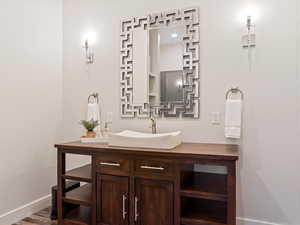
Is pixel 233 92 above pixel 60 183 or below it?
above

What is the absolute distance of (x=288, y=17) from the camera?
206cm

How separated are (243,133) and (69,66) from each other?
7.68 feet

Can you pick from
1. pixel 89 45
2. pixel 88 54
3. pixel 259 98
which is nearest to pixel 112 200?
pixel 259 98

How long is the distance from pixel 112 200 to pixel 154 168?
53 centimetres

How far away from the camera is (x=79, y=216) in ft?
7.47

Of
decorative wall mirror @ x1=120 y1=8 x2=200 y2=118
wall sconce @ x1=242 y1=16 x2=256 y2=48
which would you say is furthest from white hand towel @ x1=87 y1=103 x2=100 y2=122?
wall sconce @ x1=242 y1=16 x2=256 y2=48

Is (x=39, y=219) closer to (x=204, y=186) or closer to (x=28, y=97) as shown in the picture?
Result: (x=28, y=97)

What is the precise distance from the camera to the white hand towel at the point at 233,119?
2.12 meters

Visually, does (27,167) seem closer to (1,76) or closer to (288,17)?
(1,76)

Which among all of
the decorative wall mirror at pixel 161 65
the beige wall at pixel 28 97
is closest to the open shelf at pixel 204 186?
the decorative wall mirror at pixel 161 65

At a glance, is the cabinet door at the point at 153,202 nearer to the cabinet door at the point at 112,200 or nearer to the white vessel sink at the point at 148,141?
the cabinet door at the point at 112,200

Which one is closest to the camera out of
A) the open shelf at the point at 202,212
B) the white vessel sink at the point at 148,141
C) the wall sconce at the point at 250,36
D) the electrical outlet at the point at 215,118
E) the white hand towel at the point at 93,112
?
the open shelf at the point at 202,212

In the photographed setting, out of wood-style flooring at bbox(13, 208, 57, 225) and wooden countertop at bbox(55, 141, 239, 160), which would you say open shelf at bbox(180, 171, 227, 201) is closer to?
wooden countertop at bbox(55, 141, 239, 160)

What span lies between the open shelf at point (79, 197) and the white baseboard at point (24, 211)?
62cm
